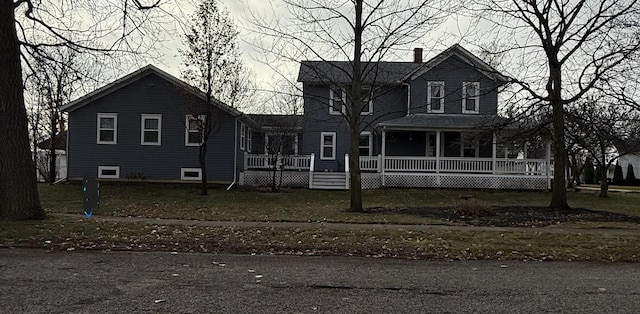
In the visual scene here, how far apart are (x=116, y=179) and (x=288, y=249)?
2000 centimetres

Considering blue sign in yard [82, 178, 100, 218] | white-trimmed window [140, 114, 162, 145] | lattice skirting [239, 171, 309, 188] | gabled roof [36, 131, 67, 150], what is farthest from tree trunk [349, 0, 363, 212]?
gabled roof [36, 131, 67, 150]

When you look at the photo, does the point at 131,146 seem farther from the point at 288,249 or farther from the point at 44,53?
the point at 288,249

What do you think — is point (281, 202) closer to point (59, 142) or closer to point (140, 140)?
point (140, 140)

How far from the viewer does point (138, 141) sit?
26.8 m

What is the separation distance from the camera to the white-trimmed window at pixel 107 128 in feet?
87.9

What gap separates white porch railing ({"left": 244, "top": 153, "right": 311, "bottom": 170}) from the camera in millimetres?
28794

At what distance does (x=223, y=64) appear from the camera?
78.3 feet

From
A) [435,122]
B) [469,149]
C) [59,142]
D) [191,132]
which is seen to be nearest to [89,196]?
[191,132]

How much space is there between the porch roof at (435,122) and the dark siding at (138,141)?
8575 mm

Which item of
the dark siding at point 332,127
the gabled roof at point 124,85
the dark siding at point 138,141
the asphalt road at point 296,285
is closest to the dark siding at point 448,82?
the dark siding at point 332,127

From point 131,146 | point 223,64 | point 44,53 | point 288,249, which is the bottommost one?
point 288,249

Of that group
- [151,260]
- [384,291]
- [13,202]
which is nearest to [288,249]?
[151,260]

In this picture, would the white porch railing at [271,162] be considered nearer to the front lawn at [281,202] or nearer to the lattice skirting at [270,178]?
the lattice skirting at [270,178]

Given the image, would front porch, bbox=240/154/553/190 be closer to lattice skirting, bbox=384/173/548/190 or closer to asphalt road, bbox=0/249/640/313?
lattice skirting, bbox=384/173/548/190
